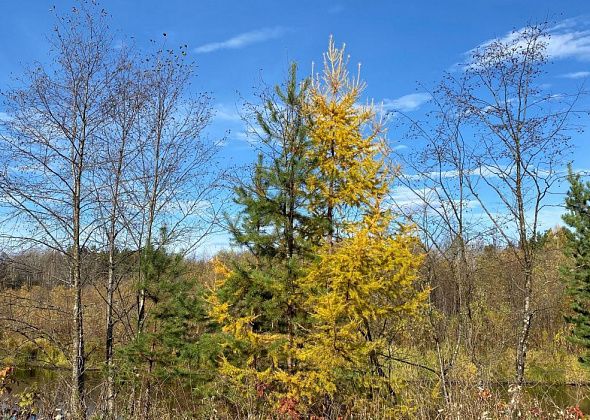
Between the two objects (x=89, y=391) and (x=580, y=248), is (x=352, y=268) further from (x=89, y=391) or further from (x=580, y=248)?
(x=580, y=248)

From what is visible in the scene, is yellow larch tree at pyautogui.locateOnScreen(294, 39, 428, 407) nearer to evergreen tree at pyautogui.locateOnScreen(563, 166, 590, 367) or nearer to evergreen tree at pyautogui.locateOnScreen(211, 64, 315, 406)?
evergreen tree at pyautogui.locateOnScreen(211, 64, 315, 406)

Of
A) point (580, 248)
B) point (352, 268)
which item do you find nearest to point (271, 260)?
point (352, 268)

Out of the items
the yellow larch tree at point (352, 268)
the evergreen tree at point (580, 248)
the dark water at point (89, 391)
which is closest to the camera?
the dark water at point (89, 391)

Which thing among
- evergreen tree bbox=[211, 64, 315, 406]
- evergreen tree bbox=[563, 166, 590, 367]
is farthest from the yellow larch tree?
evergreen tree bbox=[563, 166, 590, 367]

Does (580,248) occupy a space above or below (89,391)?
above

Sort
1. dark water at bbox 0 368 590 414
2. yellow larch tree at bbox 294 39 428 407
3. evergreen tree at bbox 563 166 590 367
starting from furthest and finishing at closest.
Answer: evergreen tree at bbox 563 166 590 367, yellow larch tree at bbox 294 39 428 407, dark water at bbox 0 368 590 414

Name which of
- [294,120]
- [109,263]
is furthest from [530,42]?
[109,263]

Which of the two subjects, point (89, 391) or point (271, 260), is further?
point (271, 260)

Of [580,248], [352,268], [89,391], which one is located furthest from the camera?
[580,248]

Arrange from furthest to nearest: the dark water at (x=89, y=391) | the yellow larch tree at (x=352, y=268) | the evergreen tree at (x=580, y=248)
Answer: the evergreen tree at (x=580, y=248)
the yellow larch tree at (x=352, y=268)
the dark water at (x=89, y=391)

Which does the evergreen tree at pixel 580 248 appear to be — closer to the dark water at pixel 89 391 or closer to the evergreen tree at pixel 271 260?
the dark water at pixel 89 391

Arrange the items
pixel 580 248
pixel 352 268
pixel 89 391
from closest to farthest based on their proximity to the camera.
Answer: pixel 89 391
pixel 352 268
pixel 580 248

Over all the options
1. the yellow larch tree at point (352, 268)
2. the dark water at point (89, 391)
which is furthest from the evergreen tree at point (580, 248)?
the yellow larch tree at point (352, 268)

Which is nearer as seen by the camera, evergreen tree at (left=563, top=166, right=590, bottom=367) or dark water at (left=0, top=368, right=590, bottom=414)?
dark water at (left=0, top=368, right=590, bottom=414)
